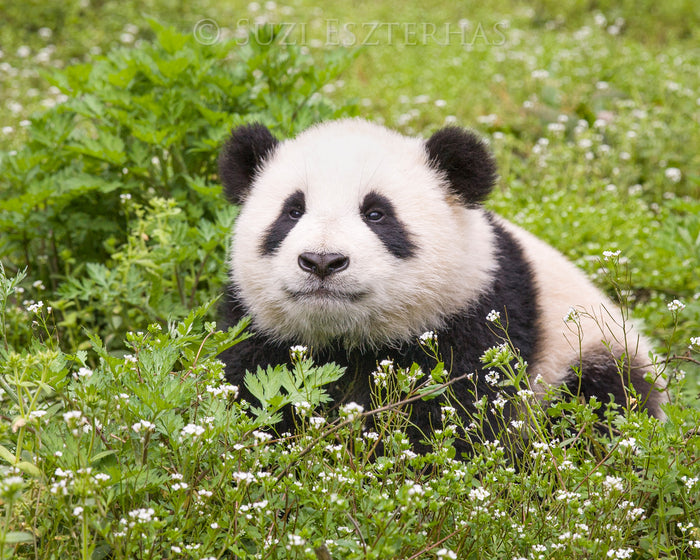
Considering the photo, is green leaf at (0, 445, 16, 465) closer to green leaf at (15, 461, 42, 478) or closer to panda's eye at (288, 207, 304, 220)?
green leaf at (15, 461, 42, 478)

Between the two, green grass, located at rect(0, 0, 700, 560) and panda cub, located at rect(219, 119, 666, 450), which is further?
panda cub, located at rect(219, 119, 666, 450)

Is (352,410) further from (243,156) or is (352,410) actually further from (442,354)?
(243,156)

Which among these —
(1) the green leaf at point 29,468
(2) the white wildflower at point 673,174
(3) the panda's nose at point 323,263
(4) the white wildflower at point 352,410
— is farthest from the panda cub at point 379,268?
(2) the white wildflower at point 673,174

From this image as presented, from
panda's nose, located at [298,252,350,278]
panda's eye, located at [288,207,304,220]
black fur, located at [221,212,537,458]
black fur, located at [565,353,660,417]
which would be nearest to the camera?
panda's nose, located at [298,252,350,278]

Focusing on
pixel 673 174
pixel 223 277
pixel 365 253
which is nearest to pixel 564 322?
pixel 365 253

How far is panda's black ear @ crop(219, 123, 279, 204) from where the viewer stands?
3.54m

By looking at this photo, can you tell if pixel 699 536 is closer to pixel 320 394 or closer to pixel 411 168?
pixel 320 394

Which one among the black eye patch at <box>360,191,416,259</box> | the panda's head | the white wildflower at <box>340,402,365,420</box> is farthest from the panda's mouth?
the white wildflower at <box>340,402,365,420</box>

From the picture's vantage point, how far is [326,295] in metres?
2.93

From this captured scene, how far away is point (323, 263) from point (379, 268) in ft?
0.86

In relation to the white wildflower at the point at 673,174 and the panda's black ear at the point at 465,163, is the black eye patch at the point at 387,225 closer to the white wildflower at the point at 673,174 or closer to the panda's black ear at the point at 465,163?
the panda's black ear at the point at 465,163

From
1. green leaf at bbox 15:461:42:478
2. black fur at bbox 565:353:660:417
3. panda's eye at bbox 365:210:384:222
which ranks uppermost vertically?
panda's eye at bbox 365:210:384:222

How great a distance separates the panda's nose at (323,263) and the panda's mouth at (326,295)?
8 cm

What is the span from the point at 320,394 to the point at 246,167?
1407mm
